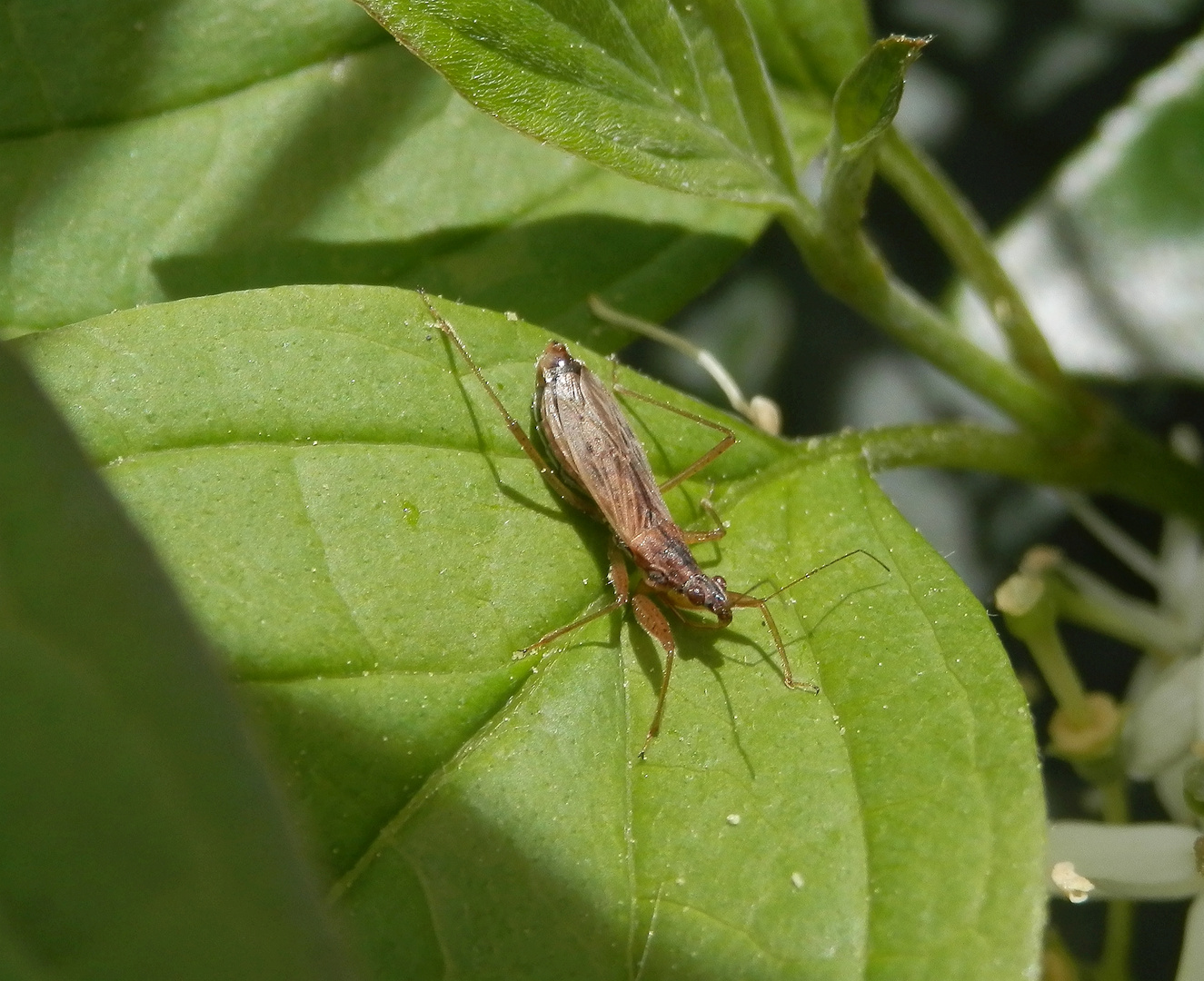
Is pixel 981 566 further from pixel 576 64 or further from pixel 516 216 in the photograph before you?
pixel 576 64

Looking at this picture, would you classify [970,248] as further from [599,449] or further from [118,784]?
[118,784]

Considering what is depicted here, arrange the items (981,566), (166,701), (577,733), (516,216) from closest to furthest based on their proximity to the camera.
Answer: (166,701) < (577,733) < (516,216) < (981,566)

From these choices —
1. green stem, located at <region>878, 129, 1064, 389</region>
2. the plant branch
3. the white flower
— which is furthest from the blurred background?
the white flower

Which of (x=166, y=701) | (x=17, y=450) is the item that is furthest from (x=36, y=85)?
(x=166, y=701)

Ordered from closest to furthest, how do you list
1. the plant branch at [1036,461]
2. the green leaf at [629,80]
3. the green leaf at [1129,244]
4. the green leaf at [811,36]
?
the green leaf at [629,80] < the plant branch at [1036,461] < the green leaf at [811,36] < the green leaf at [1129,244]

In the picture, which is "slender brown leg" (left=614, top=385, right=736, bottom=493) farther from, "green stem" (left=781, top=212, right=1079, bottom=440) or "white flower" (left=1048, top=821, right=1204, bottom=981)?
"white flower" (left=1048, top=821, right=1204, bottom=981)

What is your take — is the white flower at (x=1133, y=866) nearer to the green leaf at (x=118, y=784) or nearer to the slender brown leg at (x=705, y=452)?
the slender brown leg at (x=705, y=452)

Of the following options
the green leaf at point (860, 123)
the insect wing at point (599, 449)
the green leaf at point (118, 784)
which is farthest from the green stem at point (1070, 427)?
the green leaf at point (118, 784)

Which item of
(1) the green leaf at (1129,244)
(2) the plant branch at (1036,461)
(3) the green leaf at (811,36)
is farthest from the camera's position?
(1) the green leaf at (1129,244)
